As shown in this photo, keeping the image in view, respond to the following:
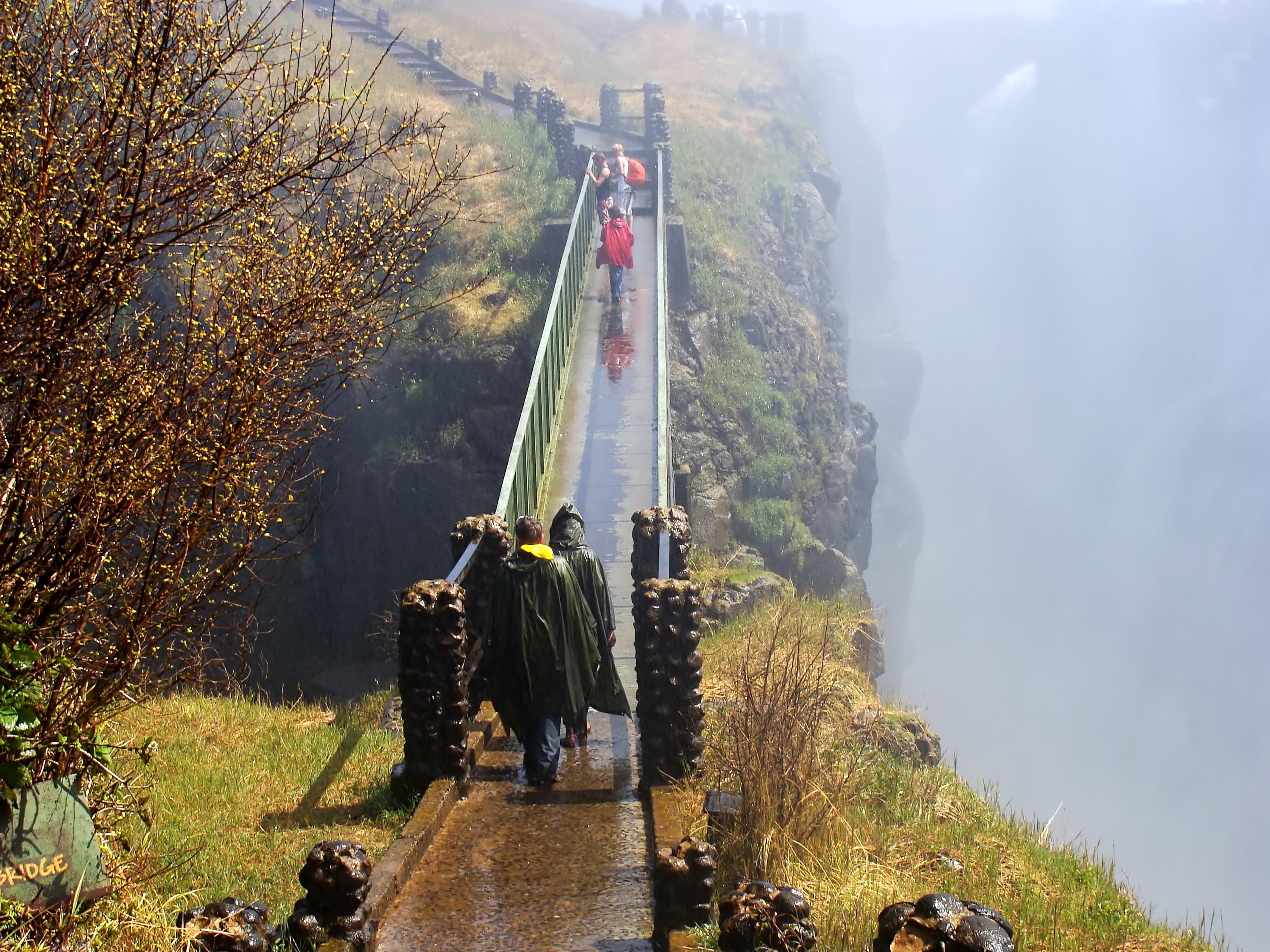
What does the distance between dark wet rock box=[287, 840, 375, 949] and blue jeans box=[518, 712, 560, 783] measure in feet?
6.66

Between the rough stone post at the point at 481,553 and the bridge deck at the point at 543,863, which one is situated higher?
the rough stone post at the point at 481,553

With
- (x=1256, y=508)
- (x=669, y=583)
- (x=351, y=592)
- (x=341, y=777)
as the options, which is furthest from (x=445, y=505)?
(x=1256, y=508)

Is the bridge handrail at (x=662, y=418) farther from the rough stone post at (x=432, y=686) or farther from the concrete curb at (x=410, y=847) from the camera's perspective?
the concrete curb at (x=410, y=847)

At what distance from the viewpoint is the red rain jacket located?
1886 cm

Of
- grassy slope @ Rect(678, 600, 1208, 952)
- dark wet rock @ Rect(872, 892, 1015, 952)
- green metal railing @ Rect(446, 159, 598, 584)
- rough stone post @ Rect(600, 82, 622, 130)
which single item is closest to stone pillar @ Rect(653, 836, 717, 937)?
grassy slope @ Rect(678, 600, 1208, 952)

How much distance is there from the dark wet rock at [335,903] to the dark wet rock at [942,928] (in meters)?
2.17

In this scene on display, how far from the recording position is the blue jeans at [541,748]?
7.05 meters

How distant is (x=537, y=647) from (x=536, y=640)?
1.8 inches

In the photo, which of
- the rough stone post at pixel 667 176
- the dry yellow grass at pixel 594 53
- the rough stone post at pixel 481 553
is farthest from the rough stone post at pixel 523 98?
the rough stone post at pixel 481 553

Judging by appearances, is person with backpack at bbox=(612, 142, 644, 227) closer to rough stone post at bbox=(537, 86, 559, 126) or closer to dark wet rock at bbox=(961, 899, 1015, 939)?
rough stone post at bbox=(537, 86, 559, 126)

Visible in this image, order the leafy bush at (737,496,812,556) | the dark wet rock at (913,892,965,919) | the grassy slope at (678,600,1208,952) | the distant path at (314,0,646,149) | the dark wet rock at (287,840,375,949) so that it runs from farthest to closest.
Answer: the distant path at (314,0,646,149) → the leafy bush at (737,496,812,556) → the grassy slope at (678,600,1208,952) → the dark wet rock at (287,840,375,949) → the dark wet rock at (913,892,965,919)

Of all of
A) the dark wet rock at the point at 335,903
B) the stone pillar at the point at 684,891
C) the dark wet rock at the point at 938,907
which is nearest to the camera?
the dark wet rock at the point at 938,907

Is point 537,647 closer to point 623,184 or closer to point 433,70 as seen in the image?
point 623,184

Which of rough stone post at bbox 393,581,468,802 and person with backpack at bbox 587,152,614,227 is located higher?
person with backpack at bbox 587,152,614,227
